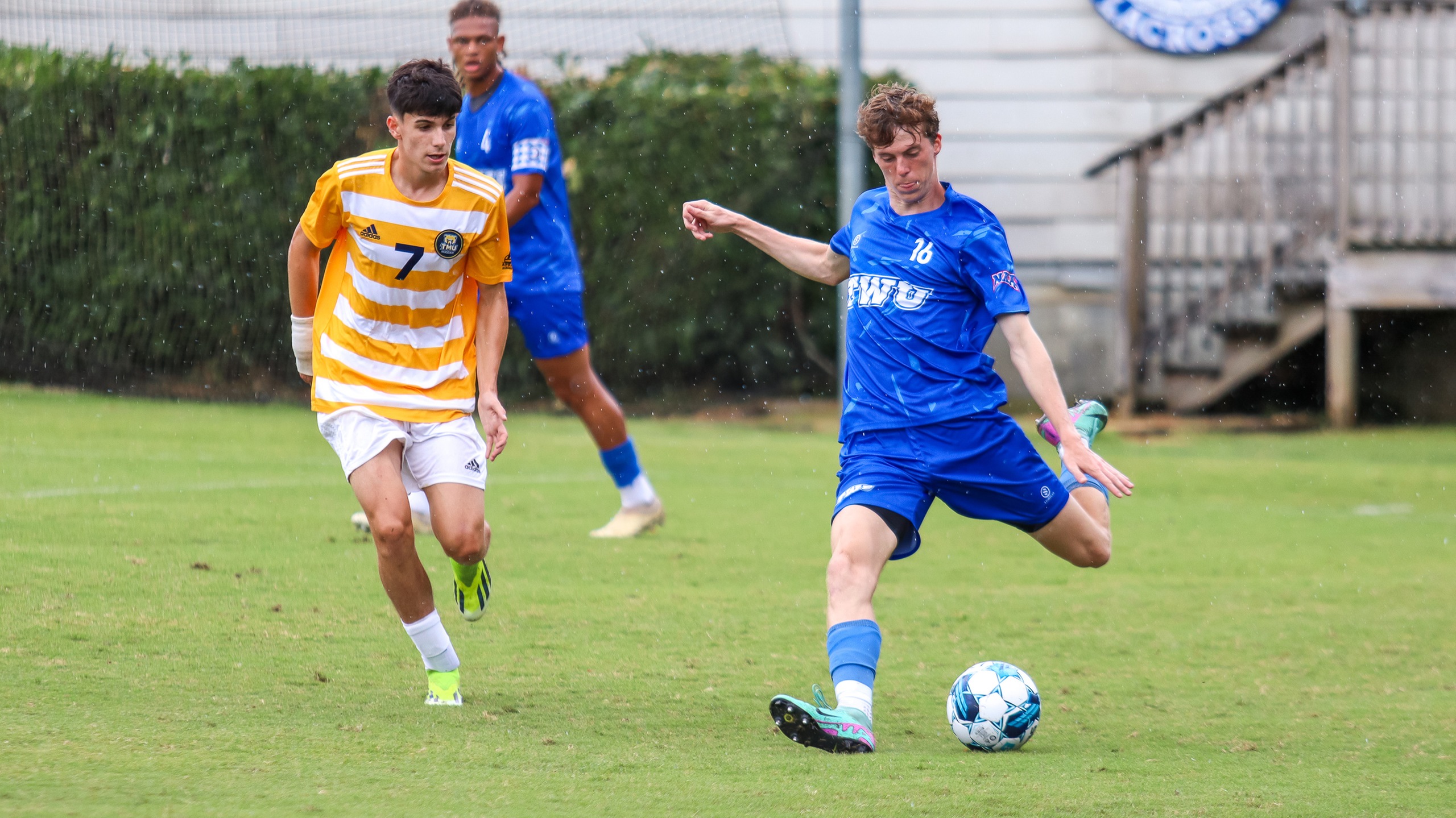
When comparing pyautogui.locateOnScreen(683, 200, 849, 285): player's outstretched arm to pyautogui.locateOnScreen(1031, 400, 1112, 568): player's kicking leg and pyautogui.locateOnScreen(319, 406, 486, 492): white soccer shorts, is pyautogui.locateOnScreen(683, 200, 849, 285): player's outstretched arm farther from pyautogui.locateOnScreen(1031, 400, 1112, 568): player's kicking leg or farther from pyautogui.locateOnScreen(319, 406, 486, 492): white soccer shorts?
pyautogui.locateOnScreen(319, 406, 486, 492): white soccer shorts

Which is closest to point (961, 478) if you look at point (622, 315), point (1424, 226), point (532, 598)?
point (532, 598)

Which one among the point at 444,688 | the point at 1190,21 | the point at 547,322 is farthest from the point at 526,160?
the point at 1190,21

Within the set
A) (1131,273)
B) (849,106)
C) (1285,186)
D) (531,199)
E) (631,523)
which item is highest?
(849,106)

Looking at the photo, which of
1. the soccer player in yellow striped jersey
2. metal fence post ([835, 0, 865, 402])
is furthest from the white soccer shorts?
metal fence post ([835, 0, 865, 402])

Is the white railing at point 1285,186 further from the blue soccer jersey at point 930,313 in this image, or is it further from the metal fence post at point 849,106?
the blue soccer jersey at point 930,313

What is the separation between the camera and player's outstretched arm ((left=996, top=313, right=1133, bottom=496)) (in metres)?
4.07

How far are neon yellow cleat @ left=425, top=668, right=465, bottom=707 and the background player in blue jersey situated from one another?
2713 mm

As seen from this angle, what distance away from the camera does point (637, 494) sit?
756 cm

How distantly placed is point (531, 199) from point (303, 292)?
244 cm

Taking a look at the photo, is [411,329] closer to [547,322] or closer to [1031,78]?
[547,322]

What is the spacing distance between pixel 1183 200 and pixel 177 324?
8716 mm

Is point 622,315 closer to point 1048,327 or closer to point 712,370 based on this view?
point 712,370

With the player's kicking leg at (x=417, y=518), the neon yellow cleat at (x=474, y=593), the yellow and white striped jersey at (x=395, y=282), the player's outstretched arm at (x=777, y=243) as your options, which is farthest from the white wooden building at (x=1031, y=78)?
the yellow and white striped jersey at (x=395, y=282)

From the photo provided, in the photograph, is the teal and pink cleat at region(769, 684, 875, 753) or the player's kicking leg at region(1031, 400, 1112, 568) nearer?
the teal and pink cleat at region(769, 684, 875, 753)
